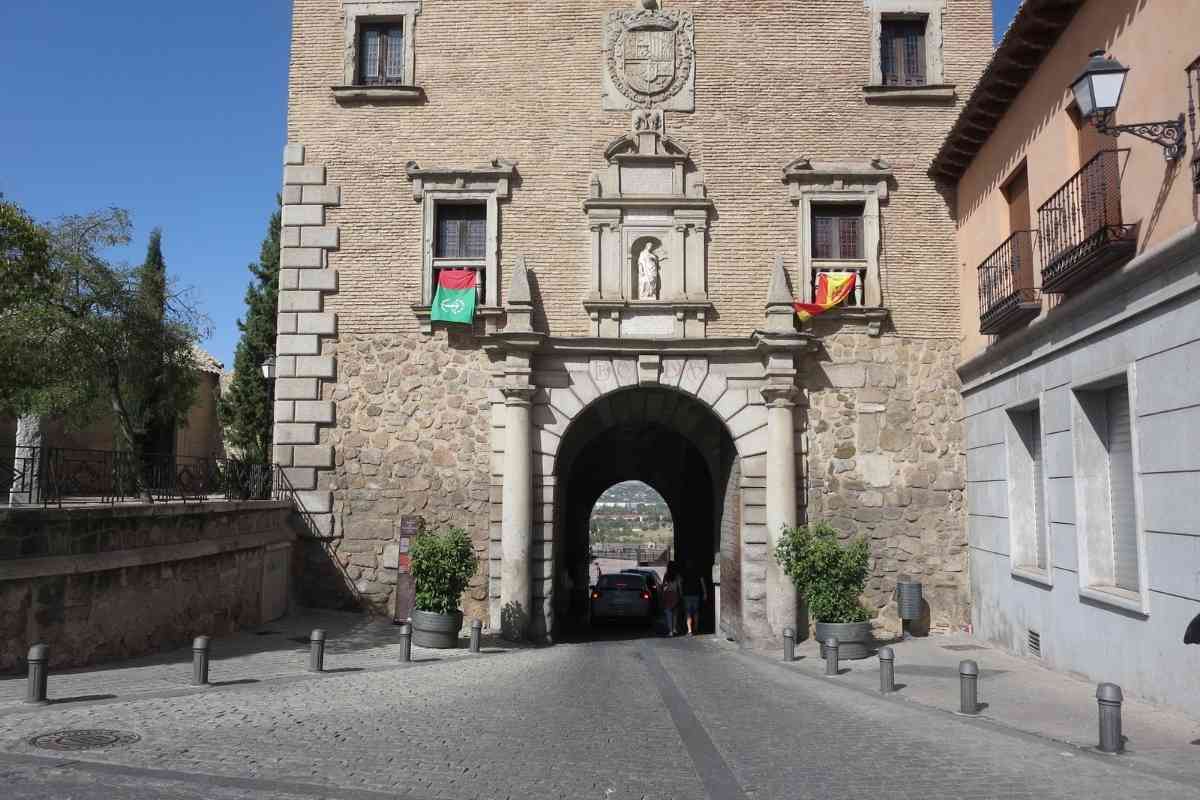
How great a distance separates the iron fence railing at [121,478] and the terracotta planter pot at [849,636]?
29.3ft

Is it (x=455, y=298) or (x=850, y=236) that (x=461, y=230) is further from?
(x=850, y=236)

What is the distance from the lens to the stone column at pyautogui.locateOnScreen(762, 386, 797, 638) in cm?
1492

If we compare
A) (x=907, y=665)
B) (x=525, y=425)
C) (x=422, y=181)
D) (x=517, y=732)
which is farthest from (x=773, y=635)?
(x=422, y=181)

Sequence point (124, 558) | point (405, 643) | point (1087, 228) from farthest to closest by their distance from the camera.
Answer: point (405, 643), point (124, 558), point (1087, 228)

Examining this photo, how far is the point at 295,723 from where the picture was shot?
830cm

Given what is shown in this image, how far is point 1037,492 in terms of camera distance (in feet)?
42.3

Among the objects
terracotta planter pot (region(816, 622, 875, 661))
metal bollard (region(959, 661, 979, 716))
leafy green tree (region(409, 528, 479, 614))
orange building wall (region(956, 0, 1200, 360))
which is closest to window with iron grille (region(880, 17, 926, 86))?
orange building wall (region(956, 0, 1200, 360))

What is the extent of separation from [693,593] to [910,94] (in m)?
12.2

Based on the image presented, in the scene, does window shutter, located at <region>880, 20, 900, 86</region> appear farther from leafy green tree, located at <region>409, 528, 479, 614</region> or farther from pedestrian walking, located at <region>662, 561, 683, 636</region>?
leafy green tree, located at <region>409, 528, 479, 614</region>

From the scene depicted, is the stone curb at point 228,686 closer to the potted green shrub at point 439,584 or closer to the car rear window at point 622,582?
the potted green shrub at point 439,584

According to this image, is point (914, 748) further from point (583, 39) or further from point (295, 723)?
point (583, 39)

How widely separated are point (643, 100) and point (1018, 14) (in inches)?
262

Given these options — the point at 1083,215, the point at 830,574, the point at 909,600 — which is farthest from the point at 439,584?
the point at 1083,215

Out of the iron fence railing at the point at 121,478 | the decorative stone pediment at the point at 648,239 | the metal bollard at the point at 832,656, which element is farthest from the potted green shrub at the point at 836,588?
the iron fence railing at the point at 121,478
